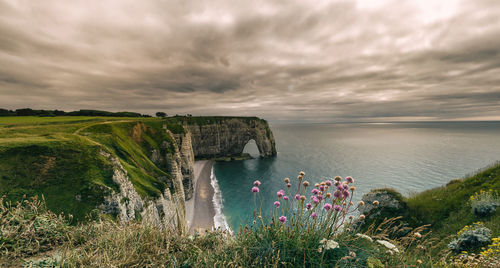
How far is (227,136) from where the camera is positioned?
354 feet

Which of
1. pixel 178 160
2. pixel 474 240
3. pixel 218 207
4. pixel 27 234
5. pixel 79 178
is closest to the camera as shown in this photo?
pixel 27 234

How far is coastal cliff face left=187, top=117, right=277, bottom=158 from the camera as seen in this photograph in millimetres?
98125

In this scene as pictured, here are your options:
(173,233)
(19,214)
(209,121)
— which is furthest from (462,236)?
(209,121)

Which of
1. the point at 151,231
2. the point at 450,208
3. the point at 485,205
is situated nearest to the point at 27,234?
the point at 151,231

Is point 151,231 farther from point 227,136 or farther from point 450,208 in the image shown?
point 227,136

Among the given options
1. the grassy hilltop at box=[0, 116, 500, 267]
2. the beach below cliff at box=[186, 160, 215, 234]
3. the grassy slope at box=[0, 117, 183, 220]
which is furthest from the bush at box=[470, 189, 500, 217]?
the beach below cliff at box=[186, 160, 215, 234]

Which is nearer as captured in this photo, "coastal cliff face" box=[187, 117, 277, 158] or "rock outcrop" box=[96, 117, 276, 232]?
"rock outcrop" box=[96, 117, 276, 232]

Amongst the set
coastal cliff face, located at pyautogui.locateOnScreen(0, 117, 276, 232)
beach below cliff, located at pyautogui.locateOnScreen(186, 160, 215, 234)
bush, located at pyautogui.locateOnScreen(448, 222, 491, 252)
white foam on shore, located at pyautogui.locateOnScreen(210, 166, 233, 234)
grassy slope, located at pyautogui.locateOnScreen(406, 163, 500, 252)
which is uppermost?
coastal cliff face, located at pyautogui.locateOnScreen(0, 117, 276, 232)

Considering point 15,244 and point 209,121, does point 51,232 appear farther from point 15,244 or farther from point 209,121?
point 209,121

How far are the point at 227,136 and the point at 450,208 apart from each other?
9697cm

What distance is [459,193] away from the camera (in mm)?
17219

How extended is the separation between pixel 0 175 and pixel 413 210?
34350 millimetres

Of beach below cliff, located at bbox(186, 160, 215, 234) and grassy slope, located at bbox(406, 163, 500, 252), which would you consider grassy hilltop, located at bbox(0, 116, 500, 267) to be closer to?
grassy slope, located at bbox(406, 163, 500, 252)

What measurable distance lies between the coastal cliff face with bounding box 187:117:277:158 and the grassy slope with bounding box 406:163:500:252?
90.2 meters
